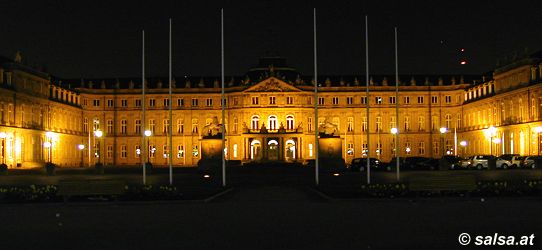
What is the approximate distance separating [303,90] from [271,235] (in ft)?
363

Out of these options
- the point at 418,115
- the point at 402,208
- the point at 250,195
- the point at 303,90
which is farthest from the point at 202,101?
the point at 402,208

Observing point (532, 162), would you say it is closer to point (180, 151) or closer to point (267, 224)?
point (267, 224)

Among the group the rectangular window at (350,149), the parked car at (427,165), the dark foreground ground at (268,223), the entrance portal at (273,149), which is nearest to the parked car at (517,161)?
the parked car at (427,165)

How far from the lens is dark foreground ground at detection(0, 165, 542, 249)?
60.9 ft

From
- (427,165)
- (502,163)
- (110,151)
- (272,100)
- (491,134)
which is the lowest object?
(427,165)

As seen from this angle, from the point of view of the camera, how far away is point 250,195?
123ft

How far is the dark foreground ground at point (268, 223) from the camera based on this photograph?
18.6 metres

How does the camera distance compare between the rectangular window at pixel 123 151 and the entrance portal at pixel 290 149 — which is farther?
the rectangular window at pixel 123 151

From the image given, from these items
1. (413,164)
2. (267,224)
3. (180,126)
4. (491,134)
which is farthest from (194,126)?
(267,224)

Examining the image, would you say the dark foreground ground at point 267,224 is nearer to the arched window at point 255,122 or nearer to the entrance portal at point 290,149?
the entrance portal at point 290,149

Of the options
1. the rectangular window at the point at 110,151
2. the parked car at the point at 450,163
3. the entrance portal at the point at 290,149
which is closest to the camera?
the parked car at the point at 450,163

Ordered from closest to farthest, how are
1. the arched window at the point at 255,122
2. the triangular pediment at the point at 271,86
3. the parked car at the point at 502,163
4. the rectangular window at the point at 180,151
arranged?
1. the parked car at the point at 502,163
2. the triangular pediment at the point at 271,86
3. the arched window at the point at 255,122
4. the rectangular window at the point at 180,151

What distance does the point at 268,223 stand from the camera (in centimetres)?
2286

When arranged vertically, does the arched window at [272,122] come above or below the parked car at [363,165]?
above
